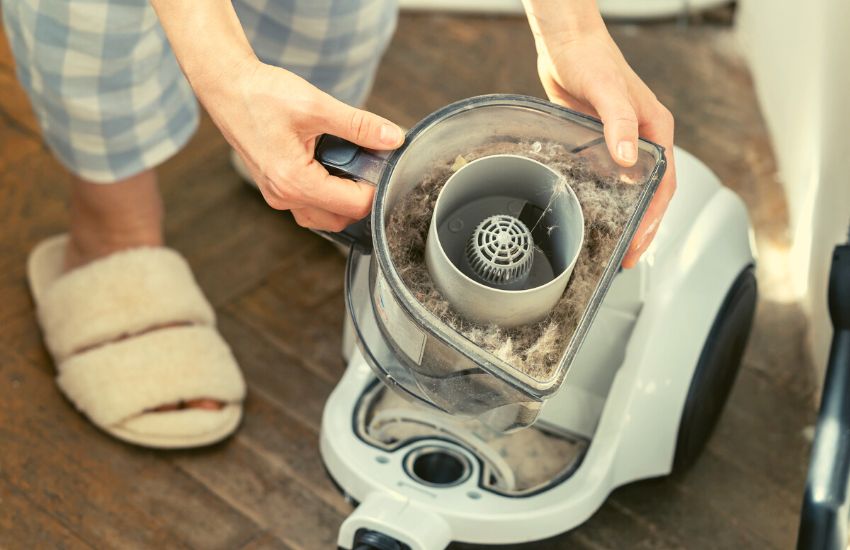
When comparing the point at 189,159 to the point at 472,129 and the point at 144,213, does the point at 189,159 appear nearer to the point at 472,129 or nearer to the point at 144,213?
the point at 144,213

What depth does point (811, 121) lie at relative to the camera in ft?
3.81

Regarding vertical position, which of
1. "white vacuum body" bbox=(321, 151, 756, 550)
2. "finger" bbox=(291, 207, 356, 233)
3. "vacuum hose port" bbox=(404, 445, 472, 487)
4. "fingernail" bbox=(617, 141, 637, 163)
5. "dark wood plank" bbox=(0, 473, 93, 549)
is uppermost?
"fingernail" bbox=(617, 141, 637, 163)

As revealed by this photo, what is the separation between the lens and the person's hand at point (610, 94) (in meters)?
0.68

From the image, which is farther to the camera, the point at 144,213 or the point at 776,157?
the point at 776,157

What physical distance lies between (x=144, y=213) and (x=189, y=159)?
0.22 metres

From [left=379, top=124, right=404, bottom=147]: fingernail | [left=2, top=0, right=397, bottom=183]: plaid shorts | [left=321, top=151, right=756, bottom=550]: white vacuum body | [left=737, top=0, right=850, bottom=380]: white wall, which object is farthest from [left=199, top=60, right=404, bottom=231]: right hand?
[left=737, top=0, right=850, bottom=380]: white wall

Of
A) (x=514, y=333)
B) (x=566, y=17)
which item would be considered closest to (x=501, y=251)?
(x=514, y=333)

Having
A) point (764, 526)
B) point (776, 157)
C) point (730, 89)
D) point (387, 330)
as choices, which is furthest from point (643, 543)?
point (730, 89)

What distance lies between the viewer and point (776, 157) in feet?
4.25

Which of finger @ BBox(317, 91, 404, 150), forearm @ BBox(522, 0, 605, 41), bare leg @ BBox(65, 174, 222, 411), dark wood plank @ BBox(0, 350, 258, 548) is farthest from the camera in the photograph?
bare leg @ BBox(65, 174, 222, 411)

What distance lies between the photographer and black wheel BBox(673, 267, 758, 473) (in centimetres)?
85

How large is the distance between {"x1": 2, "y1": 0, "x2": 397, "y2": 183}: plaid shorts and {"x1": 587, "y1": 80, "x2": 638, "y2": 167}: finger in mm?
331

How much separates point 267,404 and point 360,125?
418 mm

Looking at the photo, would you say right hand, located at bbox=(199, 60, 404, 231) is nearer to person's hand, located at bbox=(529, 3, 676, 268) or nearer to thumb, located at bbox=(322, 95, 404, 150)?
thumb, located at bbox=(322, 95, 404, 150)
